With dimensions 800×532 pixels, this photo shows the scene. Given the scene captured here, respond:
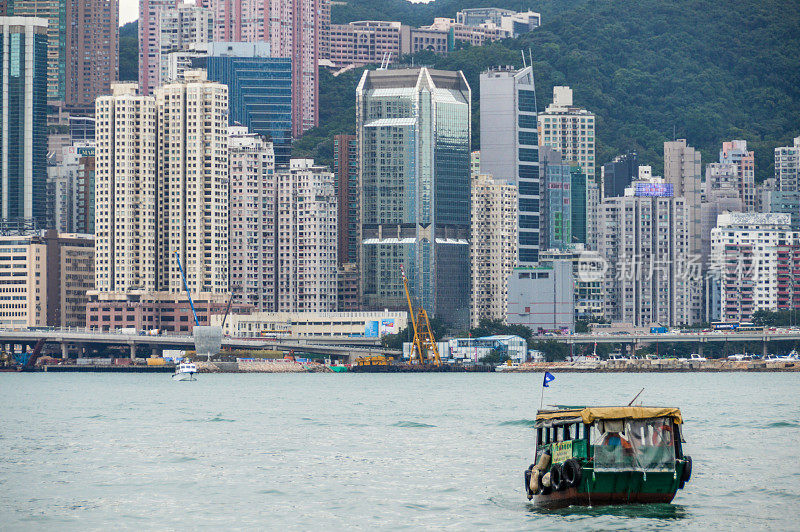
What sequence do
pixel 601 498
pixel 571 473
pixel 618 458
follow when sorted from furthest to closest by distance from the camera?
1. pixel 571 473
2. pixel 601 498
3. pixel 618 458

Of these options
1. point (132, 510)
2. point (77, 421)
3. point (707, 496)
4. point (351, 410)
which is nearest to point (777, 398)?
point (351, 410)

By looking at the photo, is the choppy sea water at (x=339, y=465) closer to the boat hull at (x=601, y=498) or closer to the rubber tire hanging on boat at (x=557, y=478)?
the boat hull at (x=601, y=498)

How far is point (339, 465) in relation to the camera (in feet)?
254

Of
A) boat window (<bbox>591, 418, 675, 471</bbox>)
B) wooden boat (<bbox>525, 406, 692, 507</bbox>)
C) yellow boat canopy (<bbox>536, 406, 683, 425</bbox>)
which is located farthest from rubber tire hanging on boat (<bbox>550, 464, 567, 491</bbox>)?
yellow boat canopy (<bbox>536, 406, 683, 425</bbox>)

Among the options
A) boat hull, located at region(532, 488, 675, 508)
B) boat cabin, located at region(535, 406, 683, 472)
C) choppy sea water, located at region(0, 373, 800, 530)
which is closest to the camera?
boat cabin, located at region(535, 406, 683, 472)

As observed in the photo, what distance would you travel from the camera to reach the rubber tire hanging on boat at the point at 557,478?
59875 mm

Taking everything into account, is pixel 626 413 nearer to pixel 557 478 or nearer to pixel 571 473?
pixel 571 473

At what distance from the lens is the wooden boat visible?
58.2 m

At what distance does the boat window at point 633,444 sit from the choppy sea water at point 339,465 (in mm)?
1896

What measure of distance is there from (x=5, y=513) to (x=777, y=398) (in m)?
89.8

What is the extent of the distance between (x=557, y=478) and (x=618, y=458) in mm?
2888

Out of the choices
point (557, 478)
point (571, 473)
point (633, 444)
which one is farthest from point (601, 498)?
point (633, 444)

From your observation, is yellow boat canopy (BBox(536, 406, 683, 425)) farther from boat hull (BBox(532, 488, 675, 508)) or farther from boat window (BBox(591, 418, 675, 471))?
boat hull (BBox(532, 488, 675, 508))

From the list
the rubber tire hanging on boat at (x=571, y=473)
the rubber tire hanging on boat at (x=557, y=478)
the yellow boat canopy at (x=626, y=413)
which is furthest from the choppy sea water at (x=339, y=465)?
the yellow boat canopy at (x=626, y=413)
